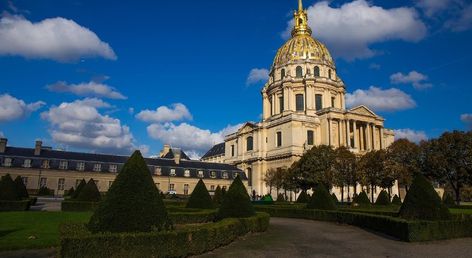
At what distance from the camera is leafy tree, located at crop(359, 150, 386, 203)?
49375 mm

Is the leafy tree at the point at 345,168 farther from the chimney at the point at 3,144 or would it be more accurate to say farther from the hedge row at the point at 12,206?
the chimney at the point at 3,144

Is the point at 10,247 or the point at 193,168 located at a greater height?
the point at 193,168

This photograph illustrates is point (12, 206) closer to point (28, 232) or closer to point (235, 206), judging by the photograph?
point (28, 232)

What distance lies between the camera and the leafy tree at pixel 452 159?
44062 millimetres

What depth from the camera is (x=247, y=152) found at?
8819 cm

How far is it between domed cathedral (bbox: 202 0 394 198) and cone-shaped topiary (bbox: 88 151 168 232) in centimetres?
6179

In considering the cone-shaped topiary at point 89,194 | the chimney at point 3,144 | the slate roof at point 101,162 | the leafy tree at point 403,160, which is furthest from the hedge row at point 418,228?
the chimney at point 3,144

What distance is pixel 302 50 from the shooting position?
85.7 meters

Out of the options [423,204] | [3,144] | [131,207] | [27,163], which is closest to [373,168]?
[423,204]

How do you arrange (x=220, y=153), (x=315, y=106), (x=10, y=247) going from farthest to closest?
(x=220, y=153) → (x=315, y=106) → (x=10, y=247)

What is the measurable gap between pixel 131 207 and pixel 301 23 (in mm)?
88657

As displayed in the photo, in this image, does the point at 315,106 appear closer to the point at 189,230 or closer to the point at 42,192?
the point at 42,192

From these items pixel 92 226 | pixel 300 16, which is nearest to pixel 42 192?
pixel 92 226

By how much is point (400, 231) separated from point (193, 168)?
59.2 m
